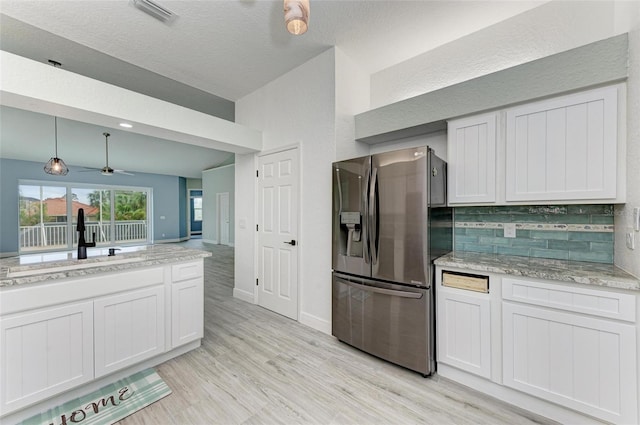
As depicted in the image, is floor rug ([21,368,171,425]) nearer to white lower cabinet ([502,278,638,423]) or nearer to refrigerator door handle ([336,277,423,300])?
refrigerator door handle ([336,277,423,300])

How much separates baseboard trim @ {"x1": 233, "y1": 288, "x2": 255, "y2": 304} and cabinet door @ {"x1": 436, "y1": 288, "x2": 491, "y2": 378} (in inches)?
103

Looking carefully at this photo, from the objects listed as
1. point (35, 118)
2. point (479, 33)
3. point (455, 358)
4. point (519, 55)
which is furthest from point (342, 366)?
point (35, 118)

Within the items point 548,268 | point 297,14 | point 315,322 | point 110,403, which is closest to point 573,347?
point 548,268

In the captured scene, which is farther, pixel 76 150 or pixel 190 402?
pixel 76 150

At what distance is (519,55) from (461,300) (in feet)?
7.36

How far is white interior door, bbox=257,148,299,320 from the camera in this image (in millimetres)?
3168

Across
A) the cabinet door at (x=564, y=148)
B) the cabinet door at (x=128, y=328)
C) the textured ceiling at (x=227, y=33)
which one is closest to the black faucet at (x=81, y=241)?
the cabinet door at (x=128, y=328)

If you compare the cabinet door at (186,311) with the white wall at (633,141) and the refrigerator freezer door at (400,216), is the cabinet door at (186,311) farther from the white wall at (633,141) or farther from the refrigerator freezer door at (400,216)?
the white wall at (633,141)

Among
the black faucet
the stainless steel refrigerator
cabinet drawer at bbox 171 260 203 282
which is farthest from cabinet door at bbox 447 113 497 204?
the black faucet

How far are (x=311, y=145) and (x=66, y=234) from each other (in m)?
9.37

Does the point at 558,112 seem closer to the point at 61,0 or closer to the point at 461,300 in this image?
the point at 461,300

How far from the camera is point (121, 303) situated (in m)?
1.95

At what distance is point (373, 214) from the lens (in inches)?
87.4

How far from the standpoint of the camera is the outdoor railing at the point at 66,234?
734 cm
